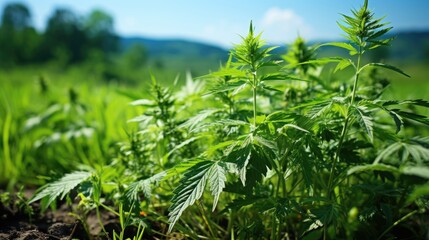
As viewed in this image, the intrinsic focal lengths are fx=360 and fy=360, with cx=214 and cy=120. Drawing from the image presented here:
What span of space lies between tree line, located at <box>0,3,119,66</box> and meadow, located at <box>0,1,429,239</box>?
3990 cm

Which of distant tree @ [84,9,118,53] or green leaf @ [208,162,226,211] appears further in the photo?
distant tree @ [84,9,118,53]

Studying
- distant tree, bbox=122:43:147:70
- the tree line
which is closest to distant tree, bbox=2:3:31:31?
the tree line

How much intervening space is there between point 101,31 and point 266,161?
74.4 metres

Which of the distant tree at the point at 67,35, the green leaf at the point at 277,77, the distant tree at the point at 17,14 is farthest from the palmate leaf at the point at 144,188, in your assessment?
the distant tree at the point at 17,14

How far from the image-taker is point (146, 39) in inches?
4835

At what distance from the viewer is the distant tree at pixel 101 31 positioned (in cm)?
6681

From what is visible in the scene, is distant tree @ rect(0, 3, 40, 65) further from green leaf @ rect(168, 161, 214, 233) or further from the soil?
green leaf @ rect(168, 161, 214, 233)

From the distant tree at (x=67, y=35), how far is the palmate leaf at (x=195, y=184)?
60602 millimetres

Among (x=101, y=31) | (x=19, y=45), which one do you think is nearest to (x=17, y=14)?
(x=101, y=31)

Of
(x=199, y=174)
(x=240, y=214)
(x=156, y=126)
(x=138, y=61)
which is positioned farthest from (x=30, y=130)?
(x=138, y=61)

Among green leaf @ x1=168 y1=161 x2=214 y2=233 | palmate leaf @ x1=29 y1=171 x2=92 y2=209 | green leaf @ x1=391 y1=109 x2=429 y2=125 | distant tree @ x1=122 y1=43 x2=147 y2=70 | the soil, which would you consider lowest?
distant tree @ x1=122 y1=43 x2=147 y2=70

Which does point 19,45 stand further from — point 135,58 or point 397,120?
point 397,120

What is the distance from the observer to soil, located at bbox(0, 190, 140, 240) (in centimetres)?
178

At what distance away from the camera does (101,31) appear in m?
70.2
